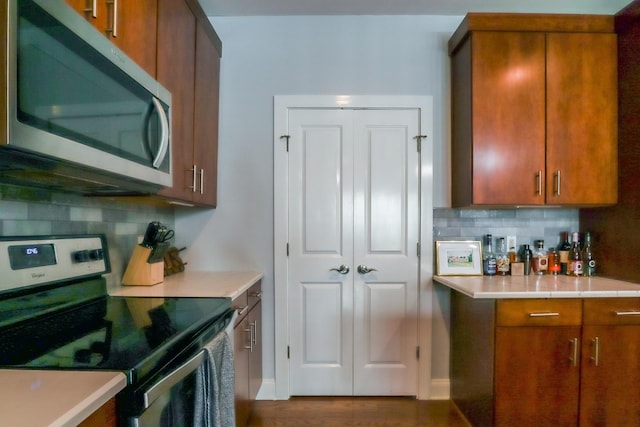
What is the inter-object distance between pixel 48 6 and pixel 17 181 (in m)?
0.60

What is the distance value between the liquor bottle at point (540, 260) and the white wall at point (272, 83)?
2.29ft

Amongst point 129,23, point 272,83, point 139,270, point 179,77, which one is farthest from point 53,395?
point 272,83

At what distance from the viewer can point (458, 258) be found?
2.26 m

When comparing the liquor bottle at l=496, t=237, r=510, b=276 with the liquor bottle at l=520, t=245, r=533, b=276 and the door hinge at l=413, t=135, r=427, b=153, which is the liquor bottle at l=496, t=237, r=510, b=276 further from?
the door hinge at l=413, t=135, r=427, b=153

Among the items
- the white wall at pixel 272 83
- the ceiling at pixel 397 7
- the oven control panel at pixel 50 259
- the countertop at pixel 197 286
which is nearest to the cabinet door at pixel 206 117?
the white wall at pixel 272 83

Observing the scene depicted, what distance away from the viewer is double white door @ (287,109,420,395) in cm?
228

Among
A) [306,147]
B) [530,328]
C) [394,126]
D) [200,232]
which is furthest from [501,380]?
[200,232]

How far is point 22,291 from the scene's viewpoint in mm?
1116

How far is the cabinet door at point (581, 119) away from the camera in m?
2.02

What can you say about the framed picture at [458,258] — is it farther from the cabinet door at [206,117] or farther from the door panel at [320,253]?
the cabinet door at [206,117]

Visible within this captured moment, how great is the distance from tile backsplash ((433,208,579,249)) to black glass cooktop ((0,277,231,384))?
61.0 inches

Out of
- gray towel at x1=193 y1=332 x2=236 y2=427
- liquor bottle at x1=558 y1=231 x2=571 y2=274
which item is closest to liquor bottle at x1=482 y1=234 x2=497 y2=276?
liquor bottle at x1=558 y1=231 x2=571 y2=274

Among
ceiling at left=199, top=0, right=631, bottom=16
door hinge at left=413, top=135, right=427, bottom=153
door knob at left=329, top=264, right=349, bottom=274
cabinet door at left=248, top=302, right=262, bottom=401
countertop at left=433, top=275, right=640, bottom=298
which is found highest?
ceiling at left=199, top=0, right=631, bottom=16

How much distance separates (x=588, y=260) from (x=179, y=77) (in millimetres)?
2679
